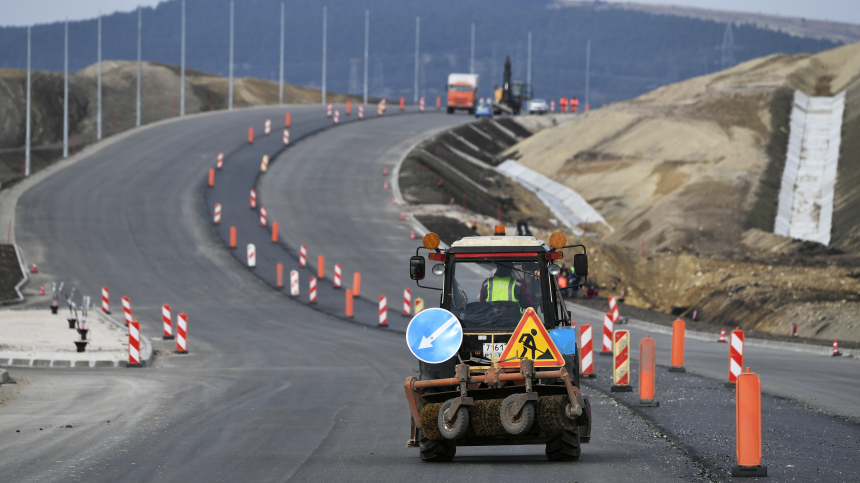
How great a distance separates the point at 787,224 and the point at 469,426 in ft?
128

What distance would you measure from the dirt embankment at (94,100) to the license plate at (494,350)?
238ft

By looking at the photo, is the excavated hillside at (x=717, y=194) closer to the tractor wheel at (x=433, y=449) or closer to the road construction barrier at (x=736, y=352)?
the road construction barrier at (x=736, y=352)

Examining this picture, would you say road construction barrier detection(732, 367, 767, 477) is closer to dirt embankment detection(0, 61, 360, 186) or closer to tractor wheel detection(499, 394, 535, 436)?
tractor wheel detection(499, 394, 535, 436)

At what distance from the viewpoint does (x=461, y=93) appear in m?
82.6

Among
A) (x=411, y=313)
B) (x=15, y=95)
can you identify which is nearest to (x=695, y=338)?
(x=411, y=313)

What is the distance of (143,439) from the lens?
12.0 meters

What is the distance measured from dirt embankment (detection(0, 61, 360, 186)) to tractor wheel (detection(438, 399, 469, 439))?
239 feet

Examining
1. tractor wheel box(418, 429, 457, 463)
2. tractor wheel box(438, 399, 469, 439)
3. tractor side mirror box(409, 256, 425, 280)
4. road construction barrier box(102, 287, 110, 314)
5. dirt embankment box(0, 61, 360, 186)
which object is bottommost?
road construction barrier box(102, 287, 110, 314)

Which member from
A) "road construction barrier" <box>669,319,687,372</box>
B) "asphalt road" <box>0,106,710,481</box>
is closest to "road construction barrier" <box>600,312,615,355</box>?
"road construction barrier" <box>669,319,687,372</box>

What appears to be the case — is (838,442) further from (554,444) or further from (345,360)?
(345,360)

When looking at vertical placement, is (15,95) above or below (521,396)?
above

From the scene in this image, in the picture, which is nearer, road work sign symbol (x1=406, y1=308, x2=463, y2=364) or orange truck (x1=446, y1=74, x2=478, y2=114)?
road work sign symbol (x1=406, y1=308, x2=463, y2=364)

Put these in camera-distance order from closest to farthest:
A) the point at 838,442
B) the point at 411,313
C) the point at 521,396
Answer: the point at 521,396 < the point at 838,442 < the point at 411,313

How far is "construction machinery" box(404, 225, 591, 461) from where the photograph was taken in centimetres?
977
